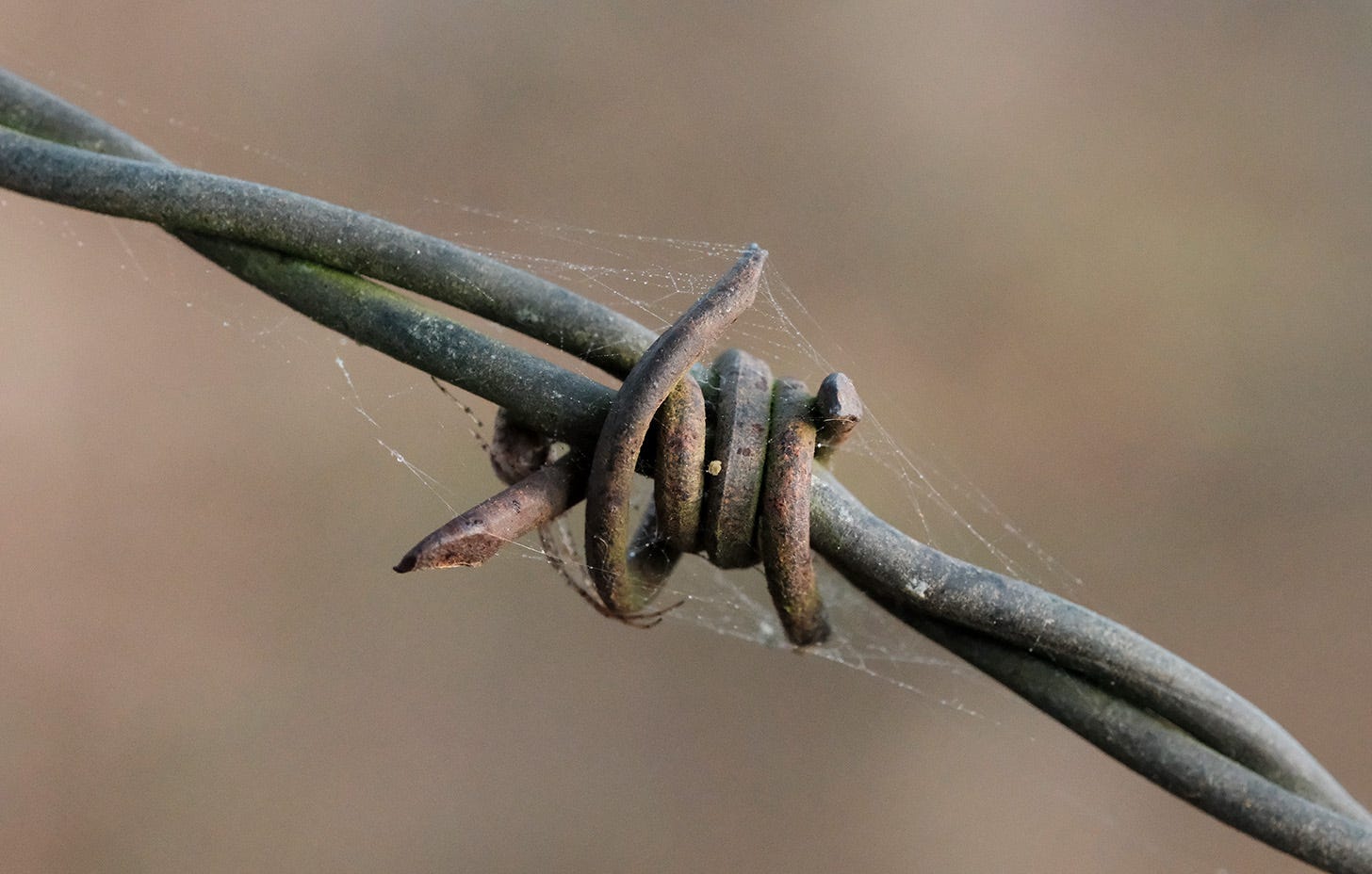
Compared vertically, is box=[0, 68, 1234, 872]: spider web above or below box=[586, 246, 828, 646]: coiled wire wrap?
above

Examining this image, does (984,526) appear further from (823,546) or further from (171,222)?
(171,222)

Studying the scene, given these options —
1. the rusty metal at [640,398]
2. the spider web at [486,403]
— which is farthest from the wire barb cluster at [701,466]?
the spider web at [486,403]

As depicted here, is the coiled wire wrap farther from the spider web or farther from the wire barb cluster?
the spider web

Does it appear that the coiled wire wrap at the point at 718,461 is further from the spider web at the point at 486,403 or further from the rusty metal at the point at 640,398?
the spider web at the point at 486,403

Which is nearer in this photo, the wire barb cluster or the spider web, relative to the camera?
the wire barb cluster

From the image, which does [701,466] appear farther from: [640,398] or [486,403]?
[486,403]

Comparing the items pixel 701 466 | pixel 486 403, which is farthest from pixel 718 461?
pixel 486 403

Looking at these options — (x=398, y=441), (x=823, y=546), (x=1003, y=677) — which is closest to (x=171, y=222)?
(x=823, y=546)

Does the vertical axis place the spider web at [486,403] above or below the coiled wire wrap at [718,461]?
above

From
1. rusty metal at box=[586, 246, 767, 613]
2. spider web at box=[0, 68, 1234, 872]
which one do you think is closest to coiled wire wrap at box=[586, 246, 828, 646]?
rusty metal at box=[586, 246, 767, 613]

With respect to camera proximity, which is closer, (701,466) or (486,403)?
(701,466)

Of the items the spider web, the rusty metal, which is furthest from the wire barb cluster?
the spider web
